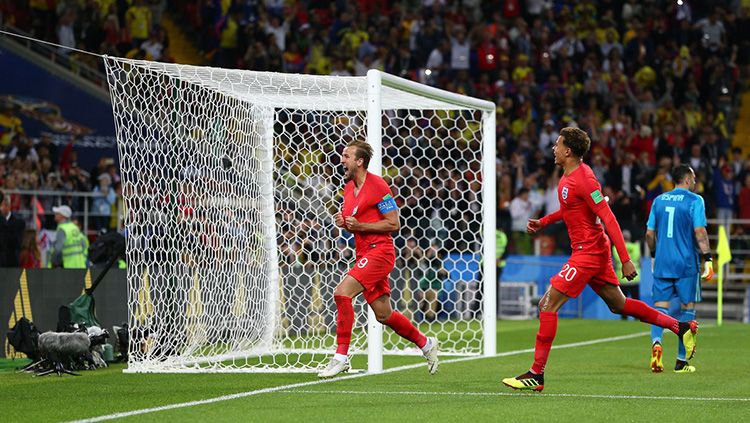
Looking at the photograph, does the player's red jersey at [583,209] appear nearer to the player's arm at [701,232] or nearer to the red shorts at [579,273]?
the red shorts at [579,273]

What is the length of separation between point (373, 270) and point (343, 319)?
497 millimetres

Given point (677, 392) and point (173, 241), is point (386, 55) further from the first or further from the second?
point (677, 392)

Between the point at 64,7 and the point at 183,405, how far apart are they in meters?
17.7

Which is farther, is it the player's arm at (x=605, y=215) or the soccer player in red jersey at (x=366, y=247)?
the soccer player in red jersey at (x=366, y=247)

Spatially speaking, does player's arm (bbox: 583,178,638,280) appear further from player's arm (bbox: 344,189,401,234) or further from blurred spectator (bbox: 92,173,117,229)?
blurred spectator (bbox: 92,173,117,229)

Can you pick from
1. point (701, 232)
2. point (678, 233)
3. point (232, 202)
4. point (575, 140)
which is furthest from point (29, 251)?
point (575, 140)

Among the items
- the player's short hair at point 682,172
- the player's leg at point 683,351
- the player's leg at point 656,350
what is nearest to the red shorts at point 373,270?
the player's leg at point 656,350

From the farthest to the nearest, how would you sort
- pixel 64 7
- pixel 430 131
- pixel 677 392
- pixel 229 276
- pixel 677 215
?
1. pixel 64 7
2. pixel 430 131
3. pixel 229 276
4. pixel 677 215
5. pixel 677 392

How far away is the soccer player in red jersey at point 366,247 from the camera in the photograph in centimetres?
1045

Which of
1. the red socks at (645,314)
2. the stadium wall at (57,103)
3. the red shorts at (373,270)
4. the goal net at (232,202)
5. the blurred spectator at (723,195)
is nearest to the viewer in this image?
the red shorts at (373,270)

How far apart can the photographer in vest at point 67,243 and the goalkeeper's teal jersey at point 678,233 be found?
7914mm

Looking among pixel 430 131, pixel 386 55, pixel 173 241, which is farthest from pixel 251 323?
pixel 386 55

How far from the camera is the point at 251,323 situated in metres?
13.7

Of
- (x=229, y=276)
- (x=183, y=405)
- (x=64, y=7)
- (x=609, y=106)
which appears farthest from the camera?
(x=609, y=106)
